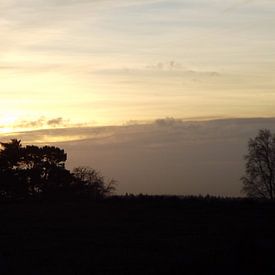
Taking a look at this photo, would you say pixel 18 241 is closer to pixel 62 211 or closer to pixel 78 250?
pixel 78 250

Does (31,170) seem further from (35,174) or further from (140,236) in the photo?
(140,236)

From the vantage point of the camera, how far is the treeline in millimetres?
65562

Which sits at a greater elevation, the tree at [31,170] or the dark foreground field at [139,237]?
the tree at [31,170]

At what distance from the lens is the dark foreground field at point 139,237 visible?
52.0 ft

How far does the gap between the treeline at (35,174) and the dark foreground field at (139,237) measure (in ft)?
93.1

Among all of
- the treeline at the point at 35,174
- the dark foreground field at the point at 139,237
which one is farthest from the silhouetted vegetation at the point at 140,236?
the treeline at the point at 35,174

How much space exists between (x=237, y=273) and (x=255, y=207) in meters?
19.4

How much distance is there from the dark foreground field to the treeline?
28.4m

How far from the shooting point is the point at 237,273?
14305 mm

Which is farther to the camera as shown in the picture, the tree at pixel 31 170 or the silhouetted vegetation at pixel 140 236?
the tree at pixel 31 170

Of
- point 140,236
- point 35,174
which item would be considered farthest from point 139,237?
point 35,174

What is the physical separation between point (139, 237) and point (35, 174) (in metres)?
46.1

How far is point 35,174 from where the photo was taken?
67.9m

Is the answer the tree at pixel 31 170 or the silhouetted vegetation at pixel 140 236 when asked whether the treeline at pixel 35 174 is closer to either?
the tree at pixel 31 170
